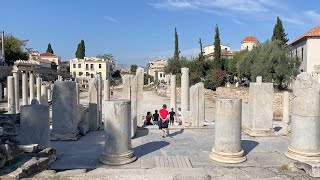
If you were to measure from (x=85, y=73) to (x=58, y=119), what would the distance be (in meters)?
85.8

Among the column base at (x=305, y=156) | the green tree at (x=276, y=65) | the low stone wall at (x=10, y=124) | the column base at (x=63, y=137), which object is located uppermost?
the green tree at (x=276, y=65)

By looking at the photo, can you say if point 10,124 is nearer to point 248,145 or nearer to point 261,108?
point 248,145

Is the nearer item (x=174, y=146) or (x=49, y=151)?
(x=49, y=151)

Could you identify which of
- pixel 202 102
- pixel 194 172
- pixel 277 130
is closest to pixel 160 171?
pixel 194 172

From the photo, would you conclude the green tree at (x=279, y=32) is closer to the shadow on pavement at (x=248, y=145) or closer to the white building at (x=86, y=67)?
the shadow on pavement at (x=248, y=145)

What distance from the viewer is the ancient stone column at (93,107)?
1330 cm

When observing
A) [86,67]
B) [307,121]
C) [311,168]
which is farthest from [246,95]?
[86,67]

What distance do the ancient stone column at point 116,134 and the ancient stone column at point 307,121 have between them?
455 centimetres

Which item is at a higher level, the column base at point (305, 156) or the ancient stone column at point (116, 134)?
the ancient stone column at point (116, 134)

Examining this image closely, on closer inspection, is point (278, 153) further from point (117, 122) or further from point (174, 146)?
point (117, 122)

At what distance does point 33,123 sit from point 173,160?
3826mm

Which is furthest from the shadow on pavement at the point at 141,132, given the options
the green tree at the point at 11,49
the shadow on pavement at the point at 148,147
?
the green tree at the point at 11,49

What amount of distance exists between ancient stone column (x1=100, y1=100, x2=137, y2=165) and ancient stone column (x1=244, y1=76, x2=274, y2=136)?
19.0 ft

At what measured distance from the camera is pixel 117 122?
811cm
